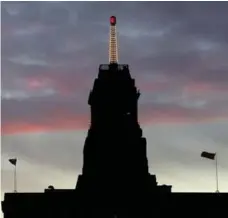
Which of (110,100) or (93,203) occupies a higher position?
(110,100)

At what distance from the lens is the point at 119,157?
424 ft

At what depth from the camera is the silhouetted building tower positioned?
127 metres

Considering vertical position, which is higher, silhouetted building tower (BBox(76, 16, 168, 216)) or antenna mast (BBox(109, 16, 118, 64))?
antenna mast (BBox(109, 16, 118, 64))

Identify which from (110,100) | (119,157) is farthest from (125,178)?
(110,100)

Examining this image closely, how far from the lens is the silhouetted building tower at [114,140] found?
127m

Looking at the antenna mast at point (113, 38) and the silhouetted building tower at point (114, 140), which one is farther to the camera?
the antenna mast at point (113, 38)

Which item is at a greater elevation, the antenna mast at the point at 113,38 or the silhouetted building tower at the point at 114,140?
the antenna mast at the point at 113,38

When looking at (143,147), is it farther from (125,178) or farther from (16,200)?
(16,200)

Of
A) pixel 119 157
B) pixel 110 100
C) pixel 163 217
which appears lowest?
pixel 163 217

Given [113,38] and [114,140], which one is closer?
[114,140]

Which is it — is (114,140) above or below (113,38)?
below

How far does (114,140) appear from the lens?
428ft

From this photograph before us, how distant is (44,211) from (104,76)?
77.8 ft

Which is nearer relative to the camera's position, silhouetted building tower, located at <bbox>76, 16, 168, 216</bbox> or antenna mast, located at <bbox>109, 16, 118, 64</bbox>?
silhouetted building tower, located at <bbox>76, 16, 168, 216</bbox>
